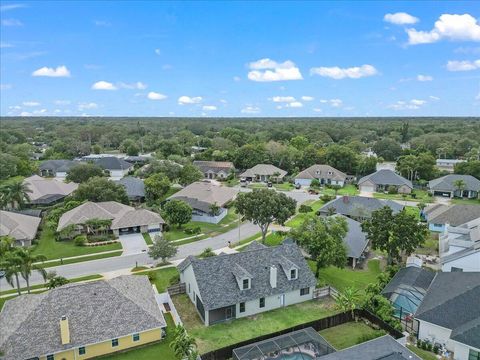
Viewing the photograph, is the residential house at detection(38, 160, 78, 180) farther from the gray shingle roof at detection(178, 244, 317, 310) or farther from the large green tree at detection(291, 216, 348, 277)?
the large green tree at detection(291, 216, 348, 277)

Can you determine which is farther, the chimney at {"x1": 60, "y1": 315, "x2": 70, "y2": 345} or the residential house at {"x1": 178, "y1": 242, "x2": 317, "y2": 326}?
the residential house at {"x1": 178, "y1": 242, "x2": 317, "y2": 326}

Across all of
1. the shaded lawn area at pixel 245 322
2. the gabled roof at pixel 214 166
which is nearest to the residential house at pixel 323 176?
the gabled roof at pixel 214 166

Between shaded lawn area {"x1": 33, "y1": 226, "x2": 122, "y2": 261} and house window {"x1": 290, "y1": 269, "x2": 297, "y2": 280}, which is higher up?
house window {"x1": 290, "y1": 269, "x2": 297, "y2": 280}

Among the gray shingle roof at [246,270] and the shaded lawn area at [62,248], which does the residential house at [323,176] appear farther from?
the gray shingle roof at [246,270]

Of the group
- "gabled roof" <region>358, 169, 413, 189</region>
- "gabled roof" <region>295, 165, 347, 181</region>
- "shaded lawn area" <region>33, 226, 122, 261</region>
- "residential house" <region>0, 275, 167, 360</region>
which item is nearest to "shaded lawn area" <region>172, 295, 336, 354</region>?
"residential house" <region>0, 275, 167, 360</region>

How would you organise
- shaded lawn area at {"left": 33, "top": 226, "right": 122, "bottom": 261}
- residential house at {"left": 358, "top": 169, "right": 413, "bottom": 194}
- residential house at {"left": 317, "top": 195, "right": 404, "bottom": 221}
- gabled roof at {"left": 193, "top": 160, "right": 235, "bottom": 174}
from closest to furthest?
shaded lawn area at {"left": 33, "top": 226, "right": 122, "bottom": 261}
residential house at {"left": 317, "top": 195, "right": 404, "bottom": 221}
residential house at {"left": 358, "top": 169, "right": 413, "bottom": 194}
gabled roof at {"left": 193, "top": 160, "right": 235, "bottom": 174}
